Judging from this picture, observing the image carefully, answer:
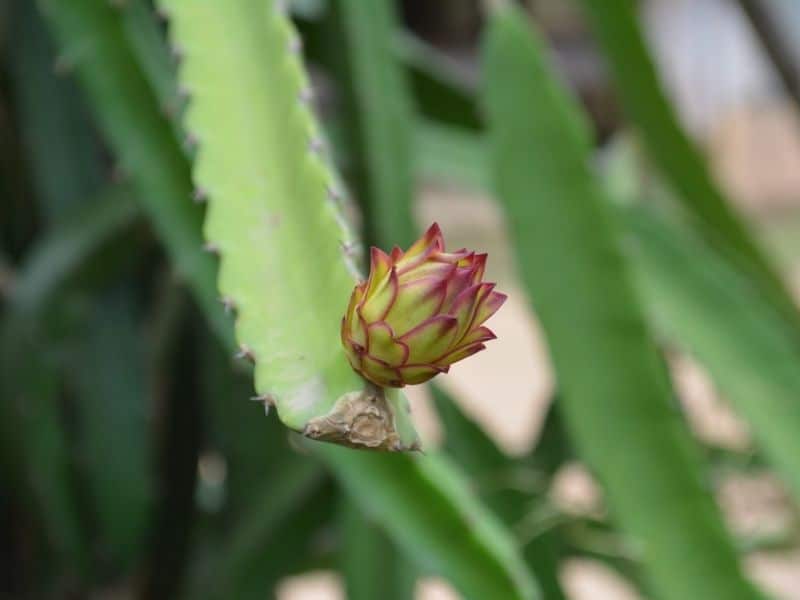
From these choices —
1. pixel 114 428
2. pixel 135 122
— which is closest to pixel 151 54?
pixel 135 122

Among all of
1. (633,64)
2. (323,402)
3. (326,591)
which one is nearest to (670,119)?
(633,64)

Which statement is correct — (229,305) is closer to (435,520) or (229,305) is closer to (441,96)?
(435,520)

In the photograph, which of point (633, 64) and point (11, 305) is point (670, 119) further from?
point (11, 305)

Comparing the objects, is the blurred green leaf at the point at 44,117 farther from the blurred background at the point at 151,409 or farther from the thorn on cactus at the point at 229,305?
the thorn on cactus at the point at 229,305

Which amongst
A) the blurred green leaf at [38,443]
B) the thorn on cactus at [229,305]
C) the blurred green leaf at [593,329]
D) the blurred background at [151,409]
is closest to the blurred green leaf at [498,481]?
the blurred background at [151,409]

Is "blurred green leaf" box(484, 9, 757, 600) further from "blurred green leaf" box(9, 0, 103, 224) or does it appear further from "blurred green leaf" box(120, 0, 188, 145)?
"blurred green leaf" box(9, 0, 103, 224)

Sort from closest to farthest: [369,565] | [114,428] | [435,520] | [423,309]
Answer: [423,309]
[435,520]
[369,565]
[114,428]
